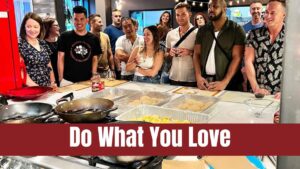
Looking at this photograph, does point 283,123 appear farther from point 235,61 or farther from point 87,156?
point 235,61

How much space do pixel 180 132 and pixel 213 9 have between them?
1.92 m

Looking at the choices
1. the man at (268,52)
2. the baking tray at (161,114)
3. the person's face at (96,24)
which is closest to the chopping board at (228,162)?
the baking tray at (161,114)

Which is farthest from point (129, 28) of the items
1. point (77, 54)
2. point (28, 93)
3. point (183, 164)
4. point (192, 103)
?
point (183, 164)

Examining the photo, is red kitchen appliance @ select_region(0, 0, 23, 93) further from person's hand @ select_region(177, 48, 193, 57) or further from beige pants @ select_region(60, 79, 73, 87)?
person's hand @ select_region(177, 48, 193, 57)

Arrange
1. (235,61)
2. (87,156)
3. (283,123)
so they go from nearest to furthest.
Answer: (283,123) < (87,156) < (235,61)

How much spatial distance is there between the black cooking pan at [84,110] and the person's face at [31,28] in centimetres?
167

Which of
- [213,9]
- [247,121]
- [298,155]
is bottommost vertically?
[247,121]

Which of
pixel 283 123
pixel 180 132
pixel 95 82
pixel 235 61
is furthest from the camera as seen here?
pixel 235 61

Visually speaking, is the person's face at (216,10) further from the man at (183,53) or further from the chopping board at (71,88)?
the chopping board at (71,88)

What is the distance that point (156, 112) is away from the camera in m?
1.81

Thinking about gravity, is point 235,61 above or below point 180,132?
above

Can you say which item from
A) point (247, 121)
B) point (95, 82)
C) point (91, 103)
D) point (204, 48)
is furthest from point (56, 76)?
point (247, 121)

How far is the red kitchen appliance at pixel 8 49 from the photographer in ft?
8.46

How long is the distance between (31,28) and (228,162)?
256 centimetres
